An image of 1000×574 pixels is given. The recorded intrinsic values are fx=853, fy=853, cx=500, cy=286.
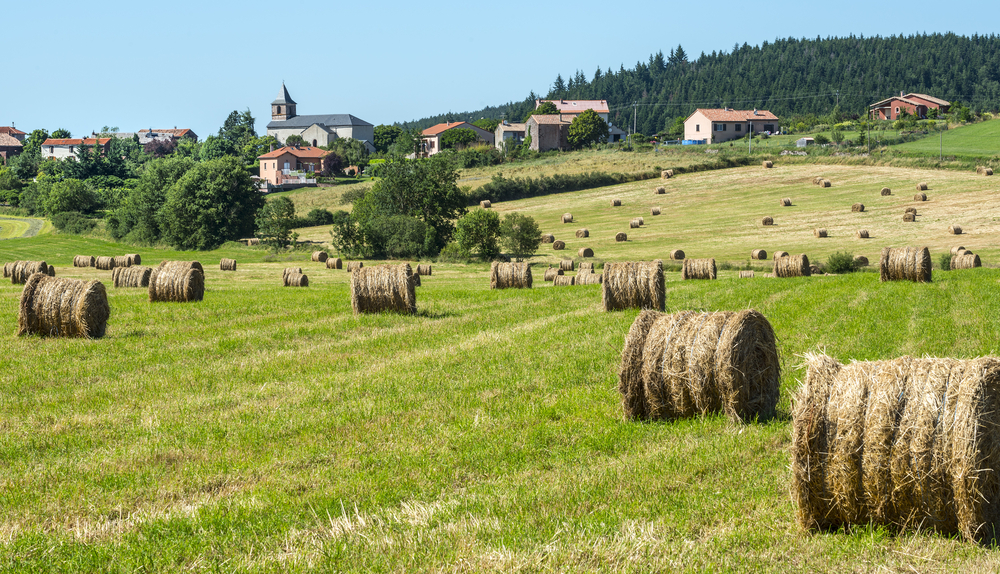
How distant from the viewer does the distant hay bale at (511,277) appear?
1259 inches

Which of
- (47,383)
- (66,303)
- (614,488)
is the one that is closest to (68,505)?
(614,488)

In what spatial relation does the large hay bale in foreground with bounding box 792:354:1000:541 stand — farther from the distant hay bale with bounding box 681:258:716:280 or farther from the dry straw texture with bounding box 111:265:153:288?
the dry straw texture with bounding box 111:265:153:288

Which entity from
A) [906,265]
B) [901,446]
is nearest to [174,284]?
[901,446]

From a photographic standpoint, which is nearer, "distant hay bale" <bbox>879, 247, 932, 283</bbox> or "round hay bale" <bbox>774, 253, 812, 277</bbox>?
"distant hay bale" <bbox>879, 247, 932, 283</bbox>

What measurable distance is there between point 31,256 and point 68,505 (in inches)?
2130

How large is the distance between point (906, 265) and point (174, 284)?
73.9 ft

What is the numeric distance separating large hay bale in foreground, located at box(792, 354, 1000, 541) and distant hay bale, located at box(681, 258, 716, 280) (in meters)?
28.1

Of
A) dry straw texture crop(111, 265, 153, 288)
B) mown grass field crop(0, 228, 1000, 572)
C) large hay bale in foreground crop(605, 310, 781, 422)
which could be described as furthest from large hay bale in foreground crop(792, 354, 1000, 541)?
dry straw texture crop(111, 265, 153, 288)

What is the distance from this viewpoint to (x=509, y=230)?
55750 mm

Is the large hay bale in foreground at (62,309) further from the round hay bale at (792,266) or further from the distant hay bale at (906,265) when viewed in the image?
the round hay bale at (792,266)

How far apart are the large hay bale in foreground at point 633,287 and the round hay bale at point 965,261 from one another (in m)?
20.7

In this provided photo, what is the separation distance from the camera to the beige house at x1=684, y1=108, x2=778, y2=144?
145000mm

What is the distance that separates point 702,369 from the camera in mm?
9922

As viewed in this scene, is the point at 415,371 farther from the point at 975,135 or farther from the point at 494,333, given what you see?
the point at 975,135
